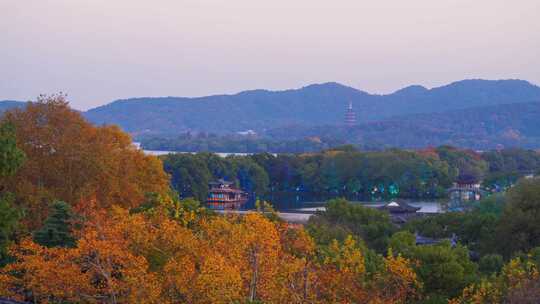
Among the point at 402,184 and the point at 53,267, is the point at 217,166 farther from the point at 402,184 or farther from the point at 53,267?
the point at 53,267

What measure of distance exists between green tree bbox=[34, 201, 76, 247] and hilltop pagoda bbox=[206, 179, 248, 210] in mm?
38737

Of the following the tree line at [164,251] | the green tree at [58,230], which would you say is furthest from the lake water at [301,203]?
the green tree at [58,230]

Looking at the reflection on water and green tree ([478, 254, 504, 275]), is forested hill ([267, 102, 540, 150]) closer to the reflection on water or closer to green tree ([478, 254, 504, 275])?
the reflection on water

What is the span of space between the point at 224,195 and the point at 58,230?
Answer: 4137cm

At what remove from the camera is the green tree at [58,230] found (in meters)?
14.3

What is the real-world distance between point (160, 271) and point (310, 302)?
109 inches

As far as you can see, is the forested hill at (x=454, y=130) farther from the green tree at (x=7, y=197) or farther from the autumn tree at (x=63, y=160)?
the green tree at (x=7, y=197)

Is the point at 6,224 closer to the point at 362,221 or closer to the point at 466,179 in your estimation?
the point at 362,221

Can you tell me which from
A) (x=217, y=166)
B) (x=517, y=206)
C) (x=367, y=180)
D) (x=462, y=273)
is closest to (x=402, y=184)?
(x=367, y=180)

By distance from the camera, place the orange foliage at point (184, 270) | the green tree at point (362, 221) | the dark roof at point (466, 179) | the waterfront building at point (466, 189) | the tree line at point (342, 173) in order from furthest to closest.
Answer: the dark roof at point (466, 179) < the tree line at point (342, 173) < the waterfront building at point (466, 189) < the green tree at point (362, 221) < the orange foliage at point (184, 270)

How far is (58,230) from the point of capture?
14484mm

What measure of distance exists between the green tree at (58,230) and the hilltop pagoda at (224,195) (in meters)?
38.7

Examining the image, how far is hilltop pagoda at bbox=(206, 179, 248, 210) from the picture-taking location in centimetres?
5431

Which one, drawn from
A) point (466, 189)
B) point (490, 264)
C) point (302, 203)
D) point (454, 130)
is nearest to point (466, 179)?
point (466, 189)
